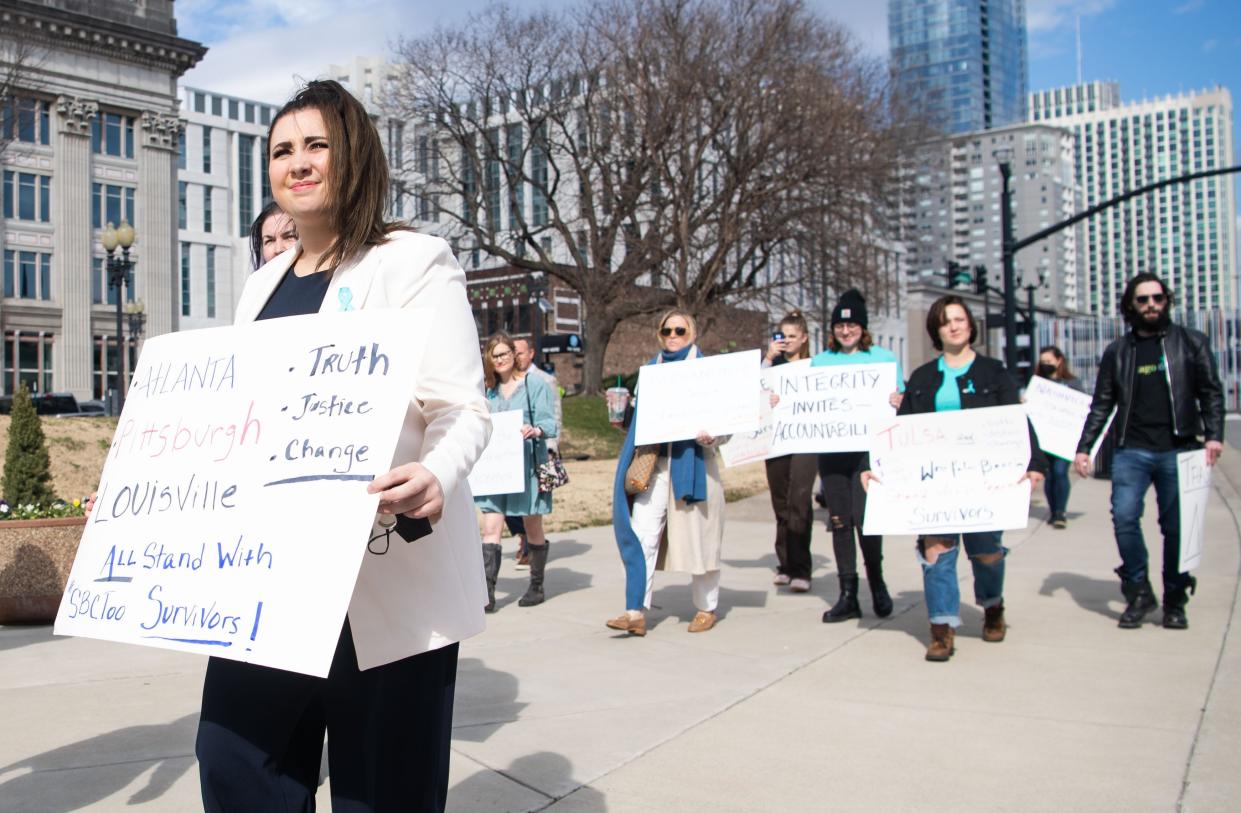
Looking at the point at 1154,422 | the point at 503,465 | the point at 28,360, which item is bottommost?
the point at 503,465

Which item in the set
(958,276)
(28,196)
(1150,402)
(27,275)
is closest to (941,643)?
(1150,402)

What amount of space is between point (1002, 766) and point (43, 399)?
47.1m

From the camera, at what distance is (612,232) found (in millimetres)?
32000

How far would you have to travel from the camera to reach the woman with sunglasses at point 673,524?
6836mm

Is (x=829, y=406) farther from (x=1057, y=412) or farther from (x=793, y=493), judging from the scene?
(x=1057, y=412)

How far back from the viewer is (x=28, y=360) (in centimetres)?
5306

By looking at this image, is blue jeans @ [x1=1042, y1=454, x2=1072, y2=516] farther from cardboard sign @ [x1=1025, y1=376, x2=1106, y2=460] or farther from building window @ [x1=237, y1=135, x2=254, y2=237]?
building window @ [x1=237, y1=135, x2=254, y2=237]

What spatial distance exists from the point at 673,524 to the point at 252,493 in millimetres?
4943

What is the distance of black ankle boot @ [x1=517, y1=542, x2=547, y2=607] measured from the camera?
8.02 metres

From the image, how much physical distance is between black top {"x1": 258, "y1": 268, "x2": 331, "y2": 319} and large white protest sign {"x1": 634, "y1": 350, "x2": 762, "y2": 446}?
4.47m

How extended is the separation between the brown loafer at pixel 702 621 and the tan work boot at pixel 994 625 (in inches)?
63.4

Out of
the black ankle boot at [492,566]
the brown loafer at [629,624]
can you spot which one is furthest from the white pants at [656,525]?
the black ankle boot at [492,566]

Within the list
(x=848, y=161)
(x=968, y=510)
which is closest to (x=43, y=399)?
(x=848, y=161)

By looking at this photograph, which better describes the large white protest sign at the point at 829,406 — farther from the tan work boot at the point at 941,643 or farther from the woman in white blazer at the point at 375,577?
the woman in white blazer at the point at 375,577
